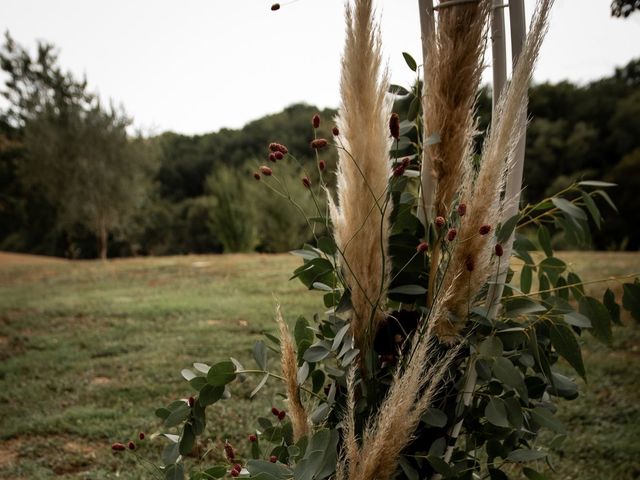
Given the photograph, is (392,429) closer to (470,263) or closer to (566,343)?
(470,263)

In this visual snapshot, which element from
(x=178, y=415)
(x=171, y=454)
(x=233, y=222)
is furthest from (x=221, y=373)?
(x=233, y=222)

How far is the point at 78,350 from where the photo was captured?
439 centimetres

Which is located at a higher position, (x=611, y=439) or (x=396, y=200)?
(x=396, y=200)

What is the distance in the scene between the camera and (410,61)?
133 centimetres

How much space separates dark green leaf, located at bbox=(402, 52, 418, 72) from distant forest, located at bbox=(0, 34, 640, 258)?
1111 cm

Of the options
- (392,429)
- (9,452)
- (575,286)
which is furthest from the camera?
(9,452)

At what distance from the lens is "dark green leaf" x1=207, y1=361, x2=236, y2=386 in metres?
1.15

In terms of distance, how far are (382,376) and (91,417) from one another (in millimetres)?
2426

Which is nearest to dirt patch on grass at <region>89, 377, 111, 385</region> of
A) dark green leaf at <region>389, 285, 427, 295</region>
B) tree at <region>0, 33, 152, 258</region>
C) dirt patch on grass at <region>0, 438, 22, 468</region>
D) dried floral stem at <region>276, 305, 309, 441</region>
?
dirt patch on grass at <region>0, 438, 22, 468</region>

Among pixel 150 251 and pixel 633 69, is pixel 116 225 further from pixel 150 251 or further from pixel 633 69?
pixel 633 69

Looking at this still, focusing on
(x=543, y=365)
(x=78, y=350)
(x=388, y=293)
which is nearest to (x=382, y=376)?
(x=388, y=293)

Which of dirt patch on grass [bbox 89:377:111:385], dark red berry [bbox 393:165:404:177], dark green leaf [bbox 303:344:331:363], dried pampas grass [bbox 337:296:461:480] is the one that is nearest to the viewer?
dried pampas grass [bbox 337:296:461:480]

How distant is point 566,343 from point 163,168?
25668mm

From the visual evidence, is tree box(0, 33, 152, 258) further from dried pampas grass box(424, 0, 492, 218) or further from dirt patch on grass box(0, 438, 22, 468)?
dried pampas grass box(424, 0, 492, 218)
